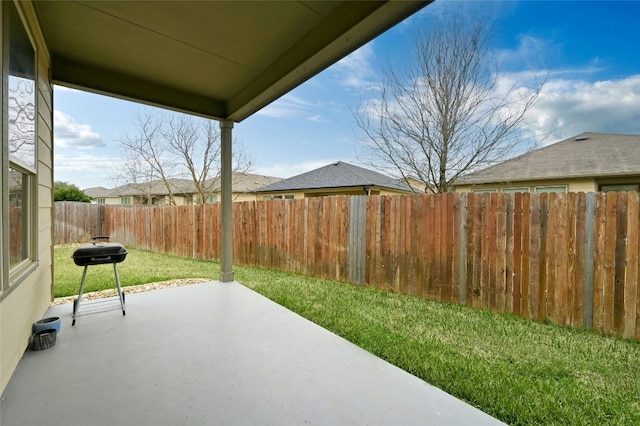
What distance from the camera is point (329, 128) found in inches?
440

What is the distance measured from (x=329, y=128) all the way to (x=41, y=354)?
10.3 meters

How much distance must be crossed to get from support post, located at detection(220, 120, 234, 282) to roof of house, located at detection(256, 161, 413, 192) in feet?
19.9

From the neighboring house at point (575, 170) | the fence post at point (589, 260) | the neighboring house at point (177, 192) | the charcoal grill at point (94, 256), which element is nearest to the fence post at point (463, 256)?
the fence post at point (589, 260)

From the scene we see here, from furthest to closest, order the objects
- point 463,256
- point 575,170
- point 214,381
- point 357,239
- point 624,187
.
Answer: point 575,170, point 624,187, point 357,239, point 463,256, point 214,381

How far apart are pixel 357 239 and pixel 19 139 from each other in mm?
4122

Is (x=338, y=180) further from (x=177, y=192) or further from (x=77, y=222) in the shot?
(x=177, y=192)

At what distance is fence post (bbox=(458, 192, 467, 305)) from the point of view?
3795 millimetres

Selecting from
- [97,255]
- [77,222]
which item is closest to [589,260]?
[97,255]

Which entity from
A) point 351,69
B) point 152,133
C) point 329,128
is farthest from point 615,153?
point 152,133

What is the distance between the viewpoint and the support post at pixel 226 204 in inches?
169

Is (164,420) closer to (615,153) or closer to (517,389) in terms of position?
(517,389)

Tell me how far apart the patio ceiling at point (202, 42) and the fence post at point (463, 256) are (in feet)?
8.39

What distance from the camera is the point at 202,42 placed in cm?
254

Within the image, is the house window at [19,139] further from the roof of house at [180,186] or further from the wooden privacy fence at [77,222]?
the roof of house at [180,186]
